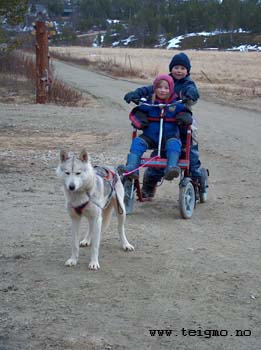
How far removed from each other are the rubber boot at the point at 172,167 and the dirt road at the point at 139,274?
22.4 inches

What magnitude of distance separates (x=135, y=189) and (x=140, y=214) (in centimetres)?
35

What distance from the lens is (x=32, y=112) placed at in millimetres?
21062

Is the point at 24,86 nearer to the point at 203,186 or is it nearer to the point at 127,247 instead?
the point at 203,186

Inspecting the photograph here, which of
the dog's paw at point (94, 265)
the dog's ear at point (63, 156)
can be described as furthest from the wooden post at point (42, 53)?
the dog's paw at point (94, 265)

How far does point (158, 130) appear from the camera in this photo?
8.83 metres

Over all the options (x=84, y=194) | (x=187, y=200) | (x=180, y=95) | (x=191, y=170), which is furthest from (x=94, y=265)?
(x=191, y=170)

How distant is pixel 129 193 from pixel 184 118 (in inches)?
46.5

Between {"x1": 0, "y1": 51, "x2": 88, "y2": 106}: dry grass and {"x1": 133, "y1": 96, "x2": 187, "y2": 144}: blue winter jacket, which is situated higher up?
{"x1": 133, "y1": 96, "x2": 187, "y2": 144}: blue winter jacket

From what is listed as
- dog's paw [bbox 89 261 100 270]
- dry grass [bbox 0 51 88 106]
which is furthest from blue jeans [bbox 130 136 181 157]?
dry grass [bbox 0 51 88 106]

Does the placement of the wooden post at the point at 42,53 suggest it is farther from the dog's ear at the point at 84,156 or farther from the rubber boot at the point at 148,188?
the dog's ear at the point at 84,156

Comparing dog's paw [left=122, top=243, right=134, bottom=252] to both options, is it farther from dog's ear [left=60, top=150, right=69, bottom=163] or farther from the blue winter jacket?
the blue winter jacket

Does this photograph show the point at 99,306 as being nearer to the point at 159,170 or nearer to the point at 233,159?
the point at 159,170

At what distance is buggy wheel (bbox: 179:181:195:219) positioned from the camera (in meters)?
8.45

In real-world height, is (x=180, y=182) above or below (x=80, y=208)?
below
